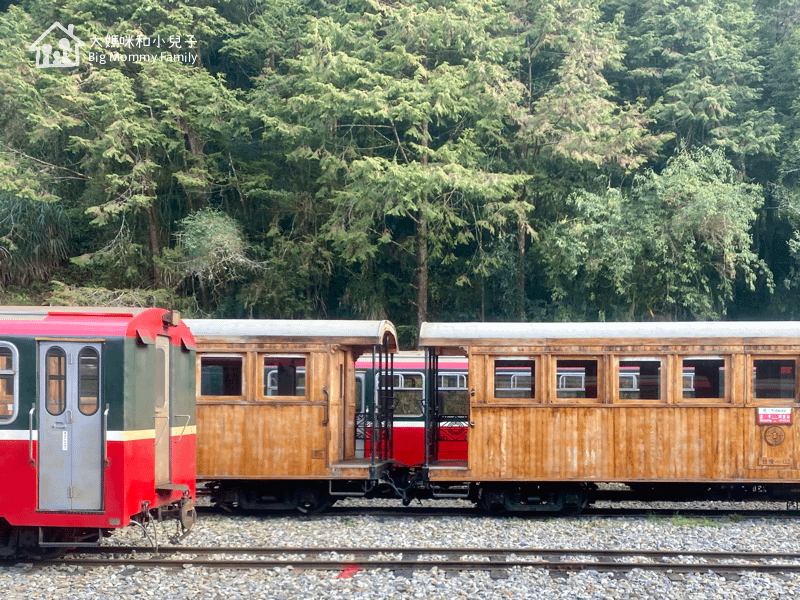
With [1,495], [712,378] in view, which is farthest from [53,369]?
[712,378]

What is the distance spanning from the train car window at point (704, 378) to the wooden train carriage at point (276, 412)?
15.4 feet

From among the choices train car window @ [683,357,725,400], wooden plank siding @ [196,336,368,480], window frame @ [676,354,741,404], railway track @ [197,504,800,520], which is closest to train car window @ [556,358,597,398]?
window frame @ [676,354,741,404]

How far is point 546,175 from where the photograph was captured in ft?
81.7

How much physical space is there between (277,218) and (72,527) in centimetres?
1811

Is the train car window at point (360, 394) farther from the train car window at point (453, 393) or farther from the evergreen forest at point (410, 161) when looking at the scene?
the evergreen forest at point (410, 161)

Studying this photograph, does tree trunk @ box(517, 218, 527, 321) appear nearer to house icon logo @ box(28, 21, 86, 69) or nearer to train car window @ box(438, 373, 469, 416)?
train car window @ box(438, 373, 469, 416)

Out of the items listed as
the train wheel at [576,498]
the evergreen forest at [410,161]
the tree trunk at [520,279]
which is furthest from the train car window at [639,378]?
the tree trunk at [520,279]

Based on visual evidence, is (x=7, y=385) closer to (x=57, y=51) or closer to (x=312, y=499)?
(x=312, y=499)

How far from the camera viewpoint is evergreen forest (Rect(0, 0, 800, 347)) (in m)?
22.8

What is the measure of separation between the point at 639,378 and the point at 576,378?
94 centimetres

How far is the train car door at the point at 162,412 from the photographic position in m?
9.91

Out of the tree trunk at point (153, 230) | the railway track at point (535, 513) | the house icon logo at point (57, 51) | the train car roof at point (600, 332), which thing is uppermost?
the house icon logo at point (57, 51)

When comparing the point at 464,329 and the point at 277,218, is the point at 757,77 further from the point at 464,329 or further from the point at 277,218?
the point at 464,329

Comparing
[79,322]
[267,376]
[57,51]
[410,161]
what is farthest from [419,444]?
[57,51]
